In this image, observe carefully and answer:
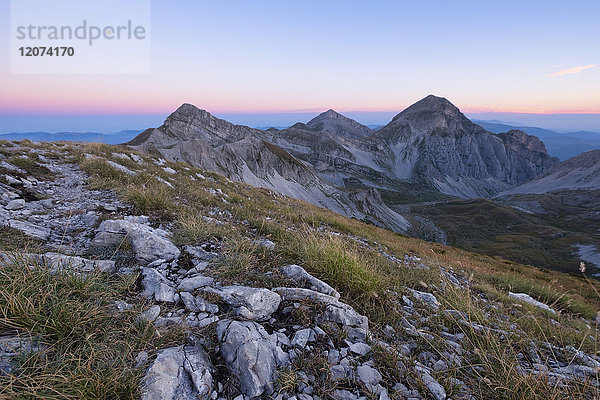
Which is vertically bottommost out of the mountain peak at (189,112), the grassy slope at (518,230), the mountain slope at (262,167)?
the grassy slope at (518,230)

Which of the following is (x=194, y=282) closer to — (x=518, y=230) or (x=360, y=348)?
(x=360, y=348)

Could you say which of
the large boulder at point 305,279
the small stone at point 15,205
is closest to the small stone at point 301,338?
the large boulder at point 305,279

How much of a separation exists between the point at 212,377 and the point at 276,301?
140 centimetres

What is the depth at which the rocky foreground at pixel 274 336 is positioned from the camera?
2783mm

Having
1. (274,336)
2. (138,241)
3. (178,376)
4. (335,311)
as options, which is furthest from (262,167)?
(178,376)

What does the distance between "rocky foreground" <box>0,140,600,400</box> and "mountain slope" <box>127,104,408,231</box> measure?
7077 cm

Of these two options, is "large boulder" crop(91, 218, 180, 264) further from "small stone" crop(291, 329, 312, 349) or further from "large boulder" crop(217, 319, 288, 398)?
"small stone" crop(291, 329, 312, 349)

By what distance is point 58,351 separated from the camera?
8.34 feet

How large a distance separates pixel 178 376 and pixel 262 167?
95686 millimetres

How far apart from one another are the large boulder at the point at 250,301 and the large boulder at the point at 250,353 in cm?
21

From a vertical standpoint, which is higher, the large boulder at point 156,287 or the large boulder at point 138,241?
the large boulder at point 138,241

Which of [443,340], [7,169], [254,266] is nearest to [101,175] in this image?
[7,169]

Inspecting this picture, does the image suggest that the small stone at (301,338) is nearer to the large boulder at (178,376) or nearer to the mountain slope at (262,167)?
the large boulder at (178,376)

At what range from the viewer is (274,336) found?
11.3 ft
